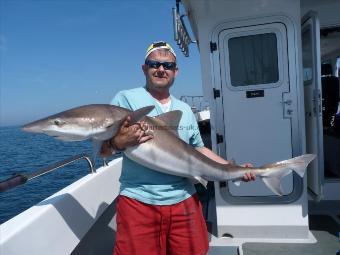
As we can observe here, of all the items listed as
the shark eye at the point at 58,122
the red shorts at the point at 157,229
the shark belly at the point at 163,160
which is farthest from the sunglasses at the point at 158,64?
the red shorts at the point at 157,229

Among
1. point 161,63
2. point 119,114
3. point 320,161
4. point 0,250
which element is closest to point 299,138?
point 320,161

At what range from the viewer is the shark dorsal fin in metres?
Result: 2.37

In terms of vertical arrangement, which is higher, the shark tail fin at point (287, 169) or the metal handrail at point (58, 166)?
the metal handrail at point (58, 166)

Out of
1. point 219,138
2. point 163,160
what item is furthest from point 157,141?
point 219,138

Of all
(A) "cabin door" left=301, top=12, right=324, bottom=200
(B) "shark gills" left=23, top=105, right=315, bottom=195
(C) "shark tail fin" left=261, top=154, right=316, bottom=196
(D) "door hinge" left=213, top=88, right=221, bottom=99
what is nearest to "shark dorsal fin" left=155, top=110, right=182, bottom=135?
(B) "shark gills" left=23, top=105, right=315, bottom=195

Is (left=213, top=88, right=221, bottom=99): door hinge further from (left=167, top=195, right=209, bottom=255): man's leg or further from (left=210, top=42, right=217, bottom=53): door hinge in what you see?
(left=167, top=195, right=209, bottom=255): man's leg

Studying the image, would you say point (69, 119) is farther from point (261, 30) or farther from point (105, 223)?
point (261, 30)

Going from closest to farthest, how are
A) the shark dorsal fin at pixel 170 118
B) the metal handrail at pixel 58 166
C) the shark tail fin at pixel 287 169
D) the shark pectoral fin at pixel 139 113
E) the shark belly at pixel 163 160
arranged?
the shark pectoral fin at pixel 139 113 < the shark belly at pixel 163 160 < the shark dorsal fin at pixel 170 118 < the metal handrail at pixel 58 166 < the shark tail fin at pixel 287 169

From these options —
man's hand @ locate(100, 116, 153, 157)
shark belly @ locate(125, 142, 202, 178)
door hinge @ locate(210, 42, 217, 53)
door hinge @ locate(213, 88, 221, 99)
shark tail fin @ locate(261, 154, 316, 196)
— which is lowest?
shark tail fin @ locate(261, 154, 316, 196)

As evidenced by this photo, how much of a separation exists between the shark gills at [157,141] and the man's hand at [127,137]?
36 millimetres

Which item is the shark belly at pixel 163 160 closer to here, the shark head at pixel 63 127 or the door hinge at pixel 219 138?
the shark head at pixel 63 127

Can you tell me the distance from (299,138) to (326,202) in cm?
163

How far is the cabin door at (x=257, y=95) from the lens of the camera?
3.99 meters

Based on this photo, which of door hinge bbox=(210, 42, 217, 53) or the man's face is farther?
door hinge bbox=(210, 42, 217, 53)
